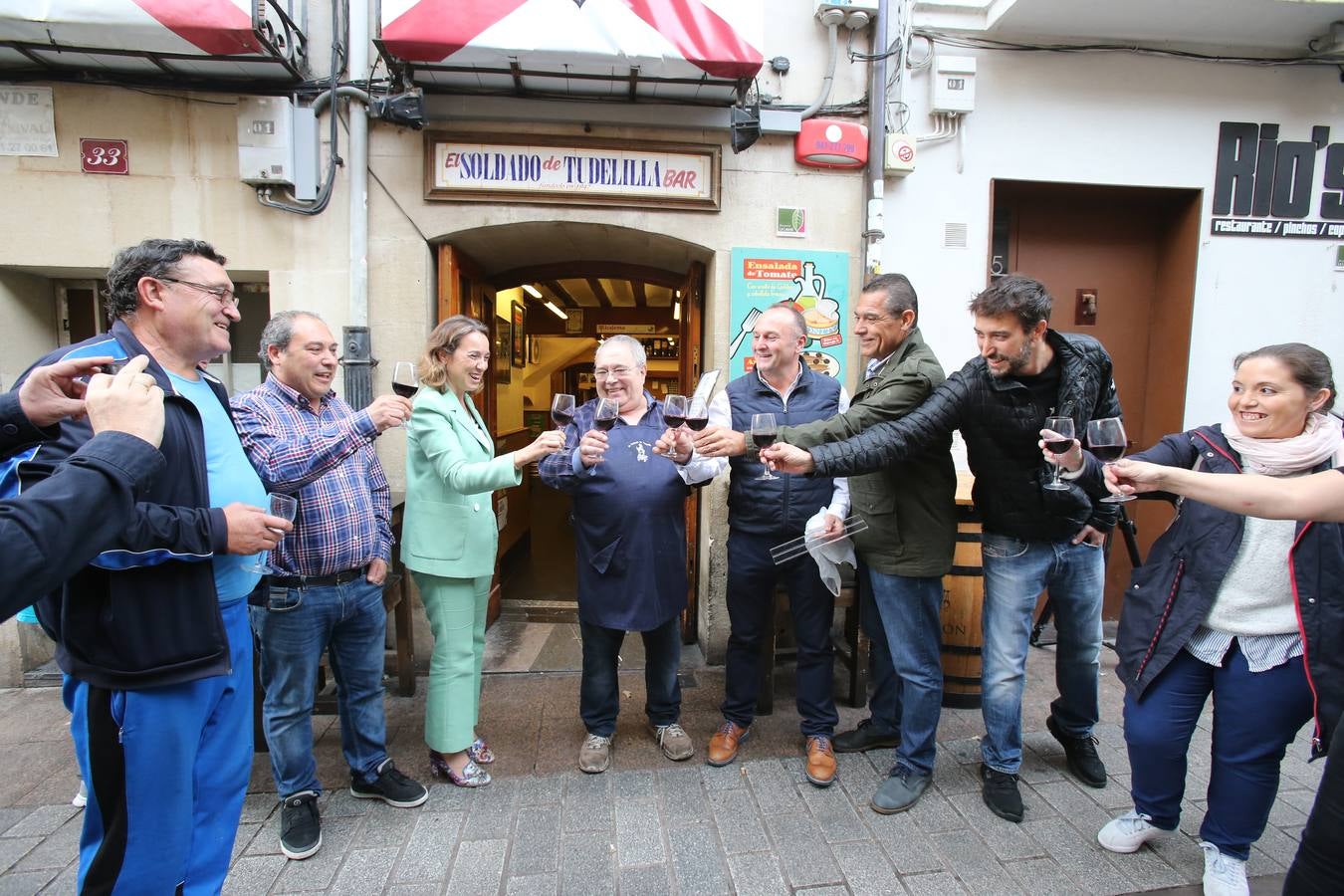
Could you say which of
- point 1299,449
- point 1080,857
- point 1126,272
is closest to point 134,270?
point 1299,449

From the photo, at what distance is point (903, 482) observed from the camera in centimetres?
275

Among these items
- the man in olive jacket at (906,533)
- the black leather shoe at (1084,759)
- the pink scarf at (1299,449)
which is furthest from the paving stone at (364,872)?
the pink scarf at (1299,449)

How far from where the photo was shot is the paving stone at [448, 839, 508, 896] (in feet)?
7.34

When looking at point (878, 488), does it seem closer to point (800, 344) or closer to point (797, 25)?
point (800, 344)

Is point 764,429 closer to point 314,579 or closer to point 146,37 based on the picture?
point 314,579

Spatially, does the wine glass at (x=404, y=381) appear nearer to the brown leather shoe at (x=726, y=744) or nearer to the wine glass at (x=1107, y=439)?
the brown leather shoe at (x=726, y=744)

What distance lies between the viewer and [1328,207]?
4297mm

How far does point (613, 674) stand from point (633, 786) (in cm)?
49

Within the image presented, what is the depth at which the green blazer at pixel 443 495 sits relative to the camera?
8.55 ft

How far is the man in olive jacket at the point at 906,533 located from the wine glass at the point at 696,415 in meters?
0.37

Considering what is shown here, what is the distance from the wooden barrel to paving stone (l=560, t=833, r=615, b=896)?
1.95 metres

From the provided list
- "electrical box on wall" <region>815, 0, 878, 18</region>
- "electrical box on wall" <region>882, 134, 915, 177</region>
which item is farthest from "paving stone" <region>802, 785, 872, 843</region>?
Answer: "electrical box on wall" <region>815, 0, 878, 18</region>

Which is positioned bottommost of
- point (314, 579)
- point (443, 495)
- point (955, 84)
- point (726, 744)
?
point (726, 744)

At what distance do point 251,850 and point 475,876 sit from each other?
0.91 m
